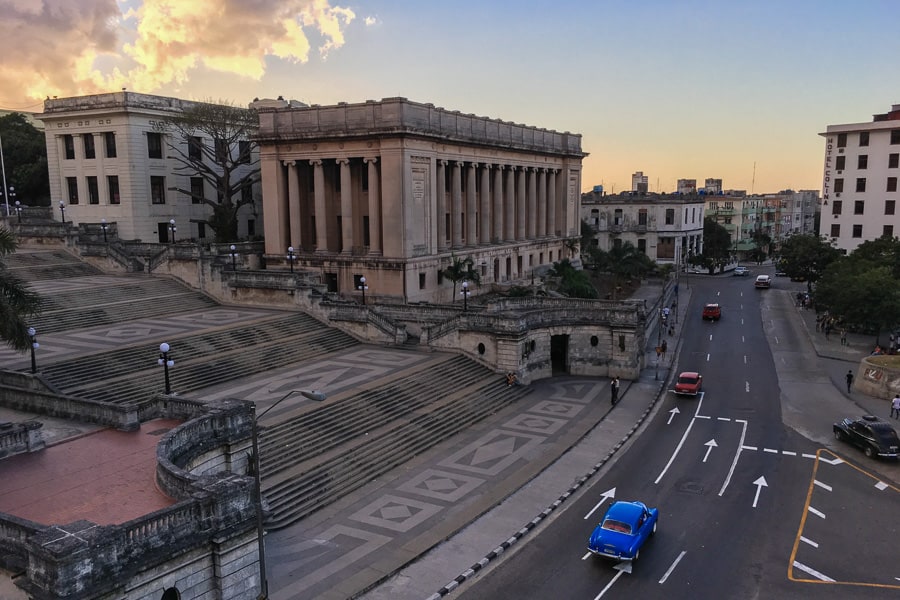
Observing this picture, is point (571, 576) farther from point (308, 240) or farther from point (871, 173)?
point (871, 173)

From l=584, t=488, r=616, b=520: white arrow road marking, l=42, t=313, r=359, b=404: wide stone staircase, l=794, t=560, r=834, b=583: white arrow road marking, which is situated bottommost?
l=584, t=488, r=616, b=520: white arrow road marking

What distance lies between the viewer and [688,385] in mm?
40062

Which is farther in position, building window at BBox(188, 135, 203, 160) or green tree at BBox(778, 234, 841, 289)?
green tree at BBox(778, 234, 841, 289)

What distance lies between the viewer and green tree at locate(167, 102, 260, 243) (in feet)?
210

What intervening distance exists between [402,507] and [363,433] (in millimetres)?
5834

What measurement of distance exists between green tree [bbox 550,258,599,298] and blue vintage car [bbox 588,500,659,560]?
151ft

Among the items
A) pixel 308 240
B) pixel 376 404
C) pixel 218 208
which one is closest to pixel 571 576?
pixel 376 404

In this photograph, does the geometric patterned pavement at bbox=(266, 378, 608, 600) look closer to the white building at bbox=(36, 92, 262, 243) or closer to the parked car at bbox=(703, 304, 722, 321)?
the parked car at bbox=(703, 304, 722, 321)

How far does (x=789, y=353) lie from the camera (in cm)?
5181

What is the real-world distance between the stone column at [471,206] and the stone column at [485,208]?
3.25 ft

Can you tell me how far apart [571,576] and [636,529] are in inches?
97.7

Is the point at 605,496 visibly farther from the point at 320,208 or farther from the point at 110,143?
the point at 110,143

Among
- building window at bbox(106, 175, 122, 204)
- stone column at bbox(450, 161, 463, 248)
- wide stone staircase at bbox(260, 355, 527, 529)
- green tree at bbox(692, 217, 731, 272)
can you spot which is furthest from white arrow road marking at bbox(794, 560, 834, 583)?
green tree at bbox(692, 217, 731, 272)

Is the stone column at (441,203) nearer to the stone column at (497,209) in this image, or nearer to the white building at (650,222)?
the stone column at (497,209)
